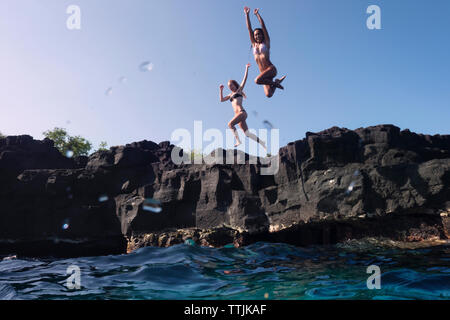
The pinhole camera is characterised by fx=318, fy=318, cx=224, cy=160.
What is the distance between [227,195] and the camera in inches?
370

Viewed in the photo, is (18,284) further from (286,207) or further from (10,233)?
(10,233)

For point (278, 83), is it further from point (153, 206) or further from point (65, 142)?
point (65, 142)

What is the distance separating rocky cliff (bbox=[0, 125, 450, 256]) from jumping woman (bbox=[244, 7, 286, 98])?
6.38 feet

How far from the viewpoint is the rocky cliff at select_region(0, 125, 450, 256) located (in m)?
7.56

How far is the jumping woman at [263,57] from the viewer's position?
7.76 metres

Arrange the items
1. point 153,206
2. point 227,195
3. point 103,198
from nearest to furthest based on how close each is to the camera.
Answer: point 227,195, point 153,206, point 103,198

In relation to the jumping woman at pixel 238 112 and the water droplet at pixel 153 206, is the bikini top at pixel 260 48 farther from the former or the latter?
the water droplet at pixel 153 206

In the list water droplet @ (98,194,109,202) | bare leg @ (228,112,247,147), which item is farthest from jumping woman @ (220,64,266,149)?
water droplet @ (98,194,109,202)

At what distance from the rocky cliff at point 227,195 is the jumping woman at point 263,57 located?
1943 millimetres

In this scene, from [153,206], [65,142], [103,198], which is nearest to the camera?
[153,206]

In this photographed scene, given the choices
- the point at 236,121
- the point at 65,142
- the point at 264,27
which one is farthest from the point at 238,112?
the point at 65,142

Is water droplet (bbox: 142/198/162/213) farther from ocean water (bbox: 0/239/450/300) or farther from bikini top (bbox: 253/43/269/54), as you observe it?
bikini top (bbox: 253/43/269/54)

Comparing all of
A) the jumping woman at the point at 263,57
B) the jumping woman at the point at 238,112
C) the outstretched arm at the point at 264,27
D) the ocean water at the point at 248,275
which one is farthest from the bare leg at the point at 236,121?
the ocean water at the point at 248,275

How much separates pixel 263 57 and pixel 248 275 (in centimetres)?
516
